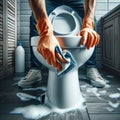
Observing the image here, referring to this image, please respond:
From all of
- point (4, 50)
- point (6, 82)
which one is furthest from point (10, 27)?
point (6, 82)

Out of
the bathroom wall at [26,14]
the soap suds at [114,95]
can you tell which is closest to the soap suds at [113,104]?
the soap suds at [114,95]

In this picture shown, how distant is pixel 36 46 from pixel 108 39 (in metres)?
1.24

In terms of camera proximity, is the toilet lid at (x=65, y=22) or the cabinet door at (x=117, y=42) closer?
the toilet lid at (x=65, y=22)

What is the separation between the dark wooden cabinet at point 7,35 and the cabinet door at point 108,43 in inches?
37.7

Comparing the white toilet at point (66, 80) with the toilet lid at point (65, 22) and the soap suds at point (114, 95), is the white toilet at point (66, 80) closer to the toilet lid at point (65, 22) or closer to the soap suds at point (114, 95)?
the soap suds at point (114, 95)

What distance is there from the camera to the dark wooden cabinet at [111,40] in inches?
65.5

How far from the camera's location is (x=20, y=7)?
212 cm

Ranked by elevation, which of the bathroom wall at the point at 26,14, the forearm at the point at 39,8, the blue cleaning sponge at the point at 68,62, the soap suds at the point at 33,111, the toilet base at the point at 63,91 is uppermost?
the bathroom wall at the point at 26,14

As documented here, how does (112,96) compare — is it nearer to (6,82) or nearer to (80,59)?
(80,59)

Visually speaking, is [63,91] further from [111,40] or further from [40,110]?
[111,40]

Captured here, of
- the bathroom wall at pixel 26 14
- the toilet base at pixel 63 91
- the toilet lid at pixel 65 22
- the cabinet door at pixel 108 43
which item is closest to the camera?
the toilet base at pixel 63 91

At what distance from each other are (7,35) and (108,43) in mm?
991

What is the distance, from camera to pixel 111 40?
187 cm

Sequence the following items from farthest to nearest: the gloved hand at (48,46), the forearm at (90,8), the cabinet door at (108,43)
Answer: the cabinet door at (108,43)
the forearm at (90,8)
the gloved hand at (48,46)
